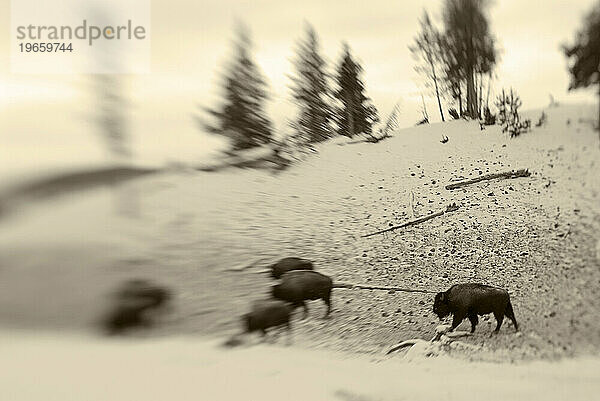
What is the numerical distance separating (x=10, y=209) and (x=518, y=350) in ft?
4.61

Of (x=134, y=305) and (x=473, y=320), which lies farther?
(x=473, y=320)

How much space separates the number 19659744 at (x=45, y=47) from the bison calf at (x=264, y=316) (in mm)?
811

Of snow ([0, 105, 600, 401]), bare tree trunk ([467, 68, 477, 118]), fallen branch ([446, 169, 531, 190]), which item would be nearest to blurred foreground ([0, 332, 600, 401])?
snow ([0, 105, 600, 401])

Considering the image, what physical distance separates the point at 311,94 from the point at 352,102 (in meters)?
0.12

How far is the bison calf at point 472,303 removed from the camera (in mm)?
1574

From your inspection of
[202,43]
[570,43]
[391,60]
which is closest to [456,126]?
[391,60]

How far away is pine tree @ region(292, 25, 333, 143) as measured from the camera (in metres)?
1.52

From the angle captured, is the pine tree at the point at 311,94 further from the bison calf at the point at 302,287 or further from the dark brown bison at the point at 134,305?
the dark brown bison at the point at 134,305

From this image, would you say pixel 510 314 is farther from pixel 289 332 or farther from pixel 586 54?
pixel 586 54

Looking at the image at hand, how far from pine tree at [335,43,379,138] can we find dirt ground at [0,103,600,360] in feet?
0.18

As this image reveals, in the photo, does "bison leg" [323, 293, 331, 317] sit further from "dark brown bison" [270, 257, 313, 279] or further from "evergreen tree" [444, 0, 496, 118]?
"evergreen tree" [444, 0, 496, 118]

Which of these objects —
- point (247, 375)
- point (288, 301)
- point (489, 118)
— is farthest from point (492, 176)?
point (247, 375)

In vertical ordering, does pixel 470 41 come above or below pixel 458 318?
above

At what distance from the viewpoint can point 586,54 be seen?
1.61m
